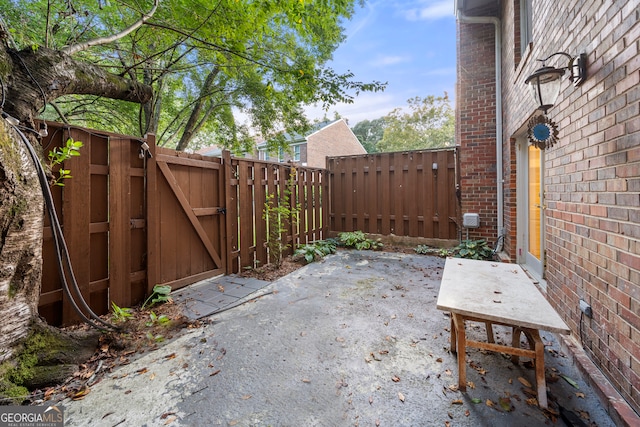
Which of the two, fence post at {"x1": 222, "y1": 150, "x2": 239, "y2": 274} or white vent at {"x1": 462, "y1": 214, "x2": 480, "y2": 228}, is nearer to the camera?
fence post at {"x1": 222, "y1": 150, "x2": 239, "y2": 274}

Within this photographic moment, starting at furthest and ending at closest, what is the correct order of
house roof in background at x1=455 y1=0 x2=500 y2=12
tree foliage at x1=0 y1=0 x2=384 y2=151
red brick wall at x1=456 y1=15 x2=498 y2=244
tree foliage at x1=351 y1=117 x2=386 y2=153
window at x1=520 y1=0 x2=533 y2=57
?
tree foliage at x1=351 y1=117 x2=386 y2=153 < red brick wall at x1=456 y1=15 x2=498 y2=244 < house roof in background at x1=455 y1=0 x2=500 y2=12 < window at x1=520 y1=0 x2=533 y2=57 < tree foliage at x1=0 y1=0 x2=384 y2=151

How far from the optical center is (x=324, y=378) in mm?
1809

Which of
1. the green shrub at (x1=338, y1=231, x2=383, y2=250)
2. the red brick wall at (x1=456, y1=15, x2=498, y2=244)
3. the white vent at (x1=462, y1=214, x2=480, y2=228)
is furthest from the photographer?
the green shrub at (x1=338, y1=231, x2=383, y2=250)

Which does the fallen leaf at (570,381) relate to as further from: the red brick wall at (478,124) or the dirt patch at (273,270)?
the red brick wall at (478,124)

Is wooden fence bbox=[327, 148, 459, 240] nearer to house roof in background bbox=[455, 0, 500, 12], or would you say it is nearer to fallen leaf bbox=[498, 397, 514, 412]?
house roof in background bbox=[455, 0, 500, 12]

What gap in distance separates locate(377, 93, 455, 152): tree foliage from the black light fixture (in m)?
15.7

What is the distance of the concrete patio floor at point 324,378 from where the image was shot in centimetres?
148

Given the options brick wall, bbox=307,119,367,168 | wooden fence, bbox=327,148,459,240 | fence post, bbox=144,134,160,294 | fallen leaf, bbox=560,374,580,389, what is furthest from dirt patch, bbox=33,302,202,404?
brick wall, bbox=307,119,367,168

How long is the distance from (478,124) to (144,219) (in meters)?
5.79

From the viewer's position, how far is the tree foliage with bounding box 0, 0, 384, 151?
117 inches

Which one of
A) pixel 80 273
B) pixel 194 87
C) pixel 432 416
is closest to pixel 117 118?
pixel 194 87

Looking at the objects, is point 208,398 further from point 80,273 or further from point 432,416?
point 80,273

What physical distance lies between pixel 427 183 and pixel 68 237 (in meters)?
5.72

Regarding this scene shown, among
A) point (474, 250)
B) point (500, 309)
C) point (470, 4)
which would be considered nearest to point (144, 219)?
point (500, 309)
